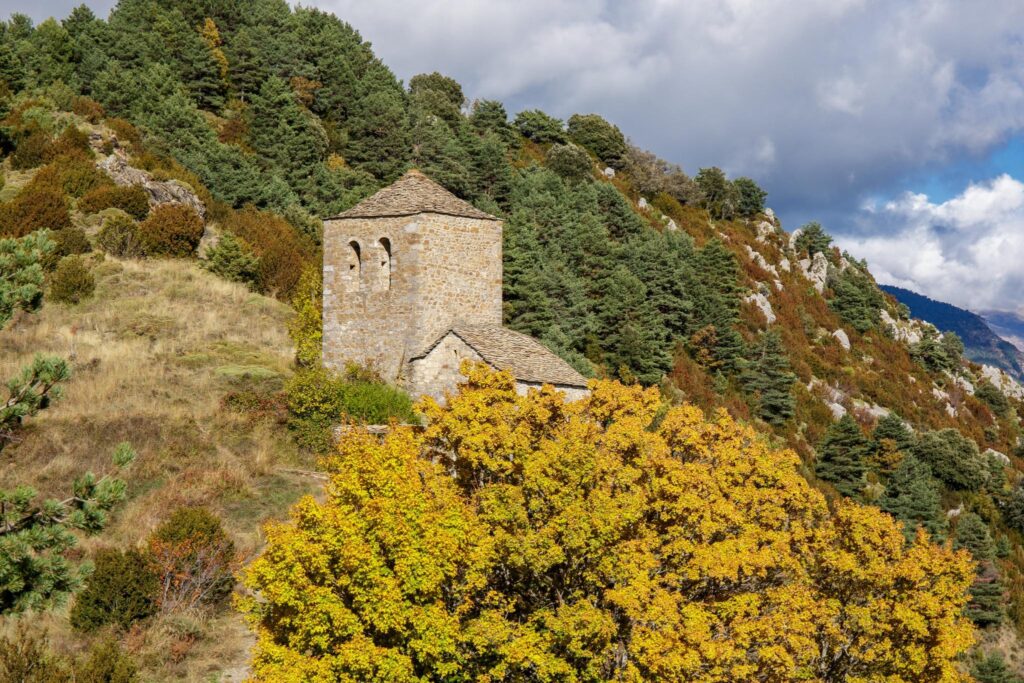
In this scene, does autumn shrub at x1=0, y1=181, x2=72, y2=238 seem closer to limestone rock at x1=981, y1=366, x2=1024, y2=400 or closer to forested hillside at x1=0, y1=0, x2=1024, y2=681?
forested hillside at x1=0, y1=0, x2=1024, y2=681

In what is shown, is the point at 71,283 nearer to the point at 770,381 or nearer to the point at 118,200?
the point at 118,200

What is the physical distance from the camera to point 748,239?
63469mm

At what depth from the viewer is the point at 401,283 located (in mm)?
21656

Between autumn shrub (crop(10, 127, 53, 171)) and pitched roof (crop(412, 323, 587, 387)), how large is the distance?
761 inches

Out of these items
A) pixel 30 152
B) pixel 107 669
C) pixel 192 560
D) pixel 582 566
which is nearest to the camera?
pixel 107 669

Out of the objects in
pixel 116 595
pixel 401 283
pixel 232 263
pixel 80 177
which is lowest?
pixel 116 595

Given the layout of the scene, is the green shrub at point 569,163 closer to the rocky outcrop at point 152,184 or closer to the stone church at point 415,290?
the rocky outcrop at point 152,184

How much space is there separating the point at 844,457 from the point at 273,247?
2644 centimetres

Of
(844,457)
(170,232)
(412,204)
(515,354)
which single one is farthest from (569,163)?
(515,354)

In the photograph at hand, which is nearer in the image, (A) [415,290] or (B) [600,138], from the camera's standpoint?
(A) [415,290]

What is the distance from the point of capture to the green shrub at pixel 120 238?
27938 mm

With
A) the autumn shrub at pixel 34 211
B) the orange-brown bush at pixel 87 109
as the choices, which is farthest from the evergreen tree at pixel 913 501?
the orange-brown bush at pixel 87 109

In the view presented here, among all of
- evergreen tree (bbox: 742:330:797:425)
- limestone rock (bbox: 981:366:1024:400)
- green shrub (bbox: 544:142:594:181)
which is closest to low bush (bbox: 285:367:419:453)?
evergreen tree (bbox: 742:330:797:425)

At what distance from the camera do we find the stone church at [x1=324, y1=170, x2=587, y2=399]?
21.1m
